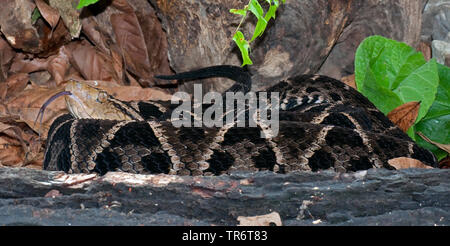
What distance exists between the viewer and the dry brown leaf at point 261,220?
1.99 m

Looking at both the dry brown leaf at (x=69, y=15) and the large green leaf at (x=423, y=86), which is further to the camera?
the dry brown leaf at (x=69, y=15)

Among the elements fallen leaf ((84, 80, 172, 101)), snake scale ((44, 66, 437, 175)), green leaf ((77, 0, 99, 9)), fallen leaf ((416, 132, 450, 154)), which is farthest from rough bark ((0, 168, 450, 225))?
fallen leaf ((84, 80, 172, 101))

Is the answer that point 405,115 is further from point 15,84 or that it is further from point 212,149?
point 15,84

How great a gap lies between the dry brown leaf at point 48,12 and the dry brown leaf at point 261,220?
10.7 ft

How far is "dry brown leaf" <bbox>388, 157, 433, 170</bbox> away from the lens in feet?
10.00

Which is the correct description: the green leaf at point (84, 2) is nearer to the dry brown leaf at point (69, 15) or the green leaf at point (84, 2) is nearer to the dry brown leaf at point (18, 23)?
the dry brown leaf at point (69, 15)

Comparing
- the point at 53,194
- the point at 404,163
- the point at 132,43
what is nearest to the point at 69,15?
the point at 132,43

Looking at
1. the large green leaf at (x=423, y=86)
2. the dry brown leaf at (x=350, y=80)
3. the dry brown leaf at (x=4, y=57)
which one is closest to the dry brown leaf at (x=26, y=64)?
the dry brown leaf at (x=4, y=57)
